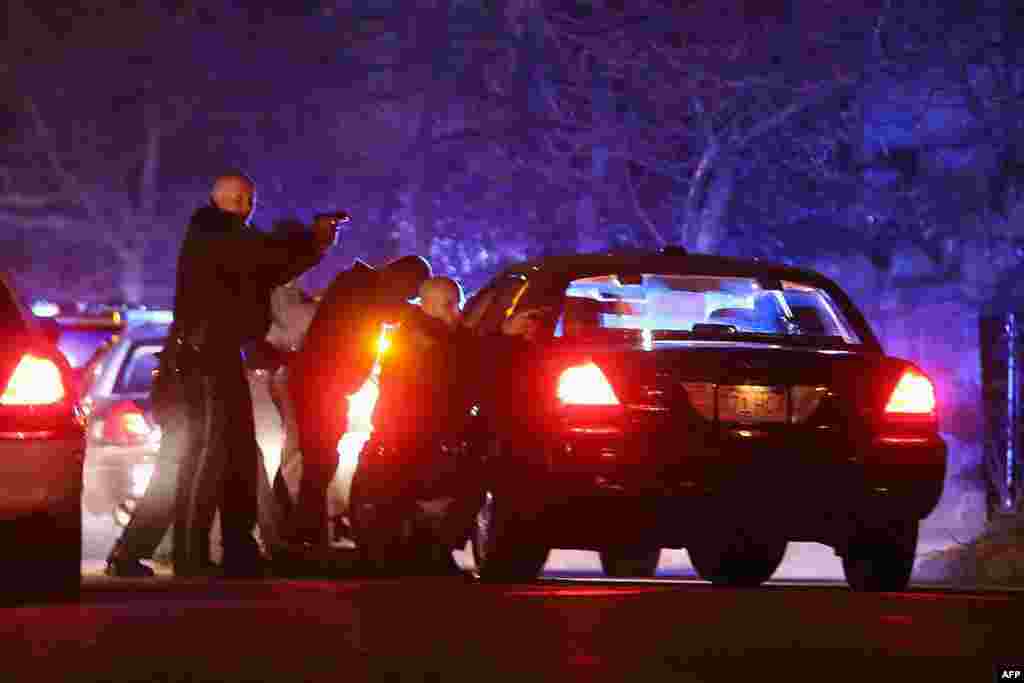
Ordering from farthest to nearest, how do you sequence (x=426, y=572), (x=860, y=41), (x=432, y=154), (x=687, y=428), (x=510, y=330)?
(x=432, y=154), (x=860, y=41), (x=426, y=572), (x=510, y=330), (x=687, y=428)

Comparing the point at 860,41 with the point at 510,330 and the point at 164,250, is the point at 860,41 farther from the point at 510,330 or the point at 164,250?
the point at 164,250

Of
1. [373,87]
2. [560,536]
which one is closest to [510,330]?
[560,536]

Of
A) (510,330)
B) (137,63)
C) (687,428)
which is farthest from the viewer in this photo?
(137,63)

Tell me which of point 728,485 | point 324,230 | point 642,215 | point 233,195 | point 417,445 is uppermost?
point 642,215

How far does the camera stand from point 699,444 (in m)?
10.3

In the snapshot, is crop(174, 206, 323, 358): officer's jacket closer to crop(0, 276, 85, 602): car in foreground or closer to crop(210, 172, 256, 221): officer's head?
crop(210, 172, 256, 221): officer's head

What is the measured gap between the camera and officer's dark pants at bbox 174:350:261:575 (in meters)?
11.7

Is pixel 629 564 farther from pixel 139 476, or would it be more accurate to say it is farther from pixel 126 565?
pixel 126 565

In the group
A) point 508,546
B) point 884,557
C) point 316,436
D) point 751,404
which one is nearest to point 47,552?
point 508,546

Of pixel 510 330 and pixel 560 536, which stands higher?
pixel 510 330

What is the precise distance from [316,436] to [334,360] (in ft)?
1.27

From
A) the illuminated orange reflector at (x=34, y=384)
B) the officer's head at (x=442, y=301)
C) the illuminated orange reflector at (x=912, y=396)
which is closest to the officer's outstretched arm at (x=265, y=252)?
the officer's head at (x=442, y=301)

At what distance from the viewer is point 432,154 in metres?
28.0

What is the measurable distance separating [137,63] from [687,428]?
28.1m
